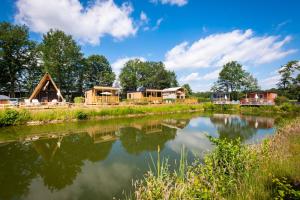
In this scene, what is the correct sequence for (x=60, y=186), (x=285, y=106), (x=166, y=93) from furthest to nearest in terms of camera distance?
(x=166, y=93), (x=285, y=106), (x=60, y=186)

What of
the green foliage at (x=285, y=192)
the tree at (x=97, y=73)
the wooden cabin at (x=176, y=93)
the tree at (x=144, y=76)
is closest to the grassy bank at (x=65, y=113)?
the wooden cabin at (x=176, y=93)

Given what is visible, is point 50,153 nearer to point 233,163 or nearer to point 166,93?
point 233,163

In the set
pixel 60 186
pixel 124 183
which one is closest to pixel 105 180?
pixel 124 183

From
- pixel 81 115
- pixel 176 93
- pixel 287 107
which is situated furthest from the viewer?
pixel 176 93

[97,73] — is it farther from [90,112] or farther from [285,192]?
[285,192]

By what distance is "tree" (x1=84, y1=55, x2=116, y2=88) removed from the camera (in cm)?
4775

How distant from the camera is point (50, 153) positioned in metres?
9.48

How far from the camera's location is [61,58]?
37.1 metres

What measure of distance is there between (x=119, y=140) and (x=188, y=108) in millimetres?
22559

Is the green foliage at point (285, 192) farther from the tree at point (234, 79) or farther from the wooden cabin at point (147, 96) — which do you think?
the tree at point (234, 79)

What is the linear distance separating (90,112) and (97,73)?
31.5 meters

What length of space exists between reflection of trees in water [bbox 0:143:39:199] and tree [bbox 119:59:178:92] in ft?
135

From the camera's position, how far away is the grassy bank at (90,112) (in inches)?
635

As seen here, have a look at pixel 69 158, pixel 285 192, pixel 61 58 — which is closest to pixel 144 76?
pixel 61 58
